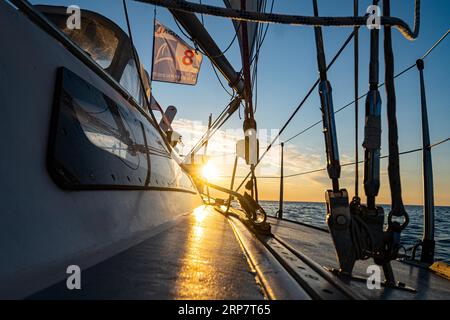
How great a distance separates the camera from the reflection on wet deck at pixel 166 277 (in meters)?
0.70

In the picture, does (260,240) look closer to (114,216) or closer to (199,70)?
(114,216)

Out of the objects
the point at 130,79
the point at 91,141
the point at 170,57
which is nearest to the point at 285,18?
the point at 91,141

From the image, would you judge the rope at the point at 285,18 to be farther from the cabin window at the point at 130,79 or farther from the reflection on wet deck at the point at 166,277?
the cabin window at the point at 130,79

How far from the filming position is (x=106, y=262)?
95 centimetres

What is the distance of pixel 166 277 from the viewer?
2.78 ft

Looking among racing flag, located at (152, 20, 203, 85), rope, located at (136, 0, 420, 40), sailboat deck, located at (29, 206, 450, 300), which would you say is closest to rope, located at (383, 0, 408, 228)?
rope, located at (136, 0, 420, 40)

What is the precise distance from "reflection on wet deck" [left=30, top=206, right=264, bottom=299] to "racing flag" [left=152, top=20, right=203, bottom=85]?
5053mm

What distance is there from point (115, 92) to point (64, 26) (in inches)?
50.7

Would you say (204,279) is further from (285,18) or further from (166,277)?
(285,18)

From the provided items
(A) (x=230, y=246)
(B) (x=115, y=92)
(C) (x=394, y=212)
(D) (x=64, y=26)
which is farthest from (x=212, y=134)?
(C) (x=394, y=212)

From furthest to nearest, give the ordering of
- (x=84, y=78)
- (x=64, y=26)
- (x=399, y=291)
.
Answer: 1. (x=64, y=26)
2. (x=84, y=78)
3. (x=399, y=291)

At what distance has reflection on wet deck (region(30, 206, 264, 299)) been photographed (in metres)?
0.70

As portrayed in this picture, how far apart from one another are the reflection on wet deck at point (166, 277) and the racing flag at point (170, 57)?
5053mm

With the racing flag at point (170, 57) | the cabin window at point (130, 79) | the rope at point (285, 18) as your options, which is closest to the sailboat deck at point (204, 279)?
the rope at point (285, 18)
